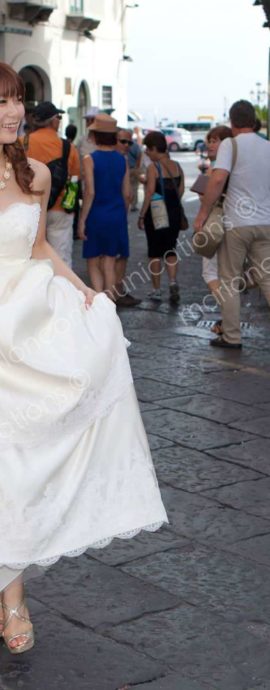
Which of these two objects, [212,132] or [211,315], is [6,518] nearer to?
[212,132]

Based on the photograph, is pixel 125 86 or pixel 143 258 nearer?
pixel 143 258

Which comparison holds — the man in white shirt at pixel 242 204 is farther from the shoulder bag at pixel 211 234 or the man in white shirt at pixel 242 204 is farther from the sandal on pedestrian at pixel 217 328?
the sandal on pedestrian at pixel 217 328

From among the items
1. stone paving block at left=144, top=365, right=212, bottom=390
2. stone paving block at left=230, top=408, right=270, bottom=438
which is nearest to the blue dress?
stone paving block at left=144, top=365, right=212, bottom=390

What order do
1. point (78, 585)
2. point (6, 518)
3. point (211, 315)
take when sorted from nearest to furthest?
point (6, 518)
point (78, 585)
point (211, 315)

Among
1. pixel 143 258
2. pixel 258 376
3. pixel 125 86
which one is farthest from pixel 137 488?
pixel 125 86

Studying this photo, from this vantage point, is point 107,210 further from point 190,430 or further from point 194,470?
point 194,470

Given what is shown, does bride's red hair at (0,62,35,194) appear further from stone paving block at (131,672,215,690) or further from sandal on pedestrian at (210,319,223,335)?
sandal on pedestrian at (210,319,223,335)

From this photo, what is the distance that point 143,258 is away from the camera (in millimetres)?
14844

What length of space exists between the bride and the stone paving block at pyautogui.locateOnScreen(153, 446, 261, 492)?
1.65m

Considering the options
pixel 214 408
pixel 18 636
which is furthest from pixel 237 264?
pixel 18 636

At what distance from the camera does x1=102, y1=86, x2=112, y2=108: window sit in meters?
34.0

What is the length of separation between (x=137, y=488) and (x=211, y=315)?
6.86 m

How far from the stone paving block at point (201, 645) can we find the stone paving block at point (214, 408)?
2.59 metres

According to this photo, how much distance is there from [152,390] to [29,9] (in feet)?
72.1
